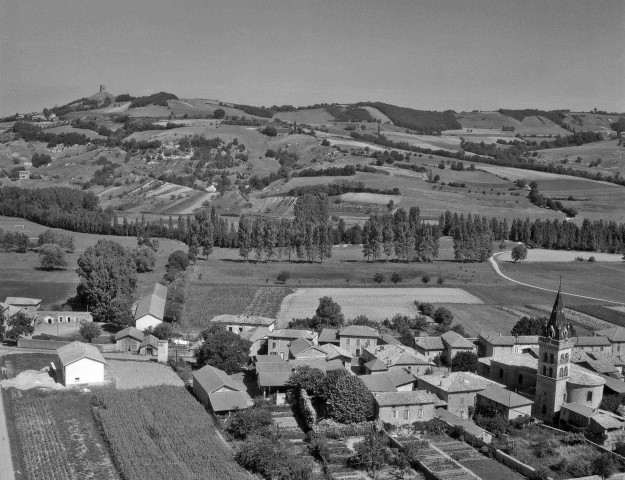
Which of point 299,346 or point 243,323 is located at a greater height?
point 299,346

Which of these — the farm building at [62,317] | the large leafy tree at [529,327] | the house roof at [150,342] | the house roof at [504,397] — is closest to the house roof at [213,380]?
the house roof at [150,342]

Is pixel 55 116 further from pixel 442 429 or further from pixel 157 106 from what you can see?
pixel 442 429

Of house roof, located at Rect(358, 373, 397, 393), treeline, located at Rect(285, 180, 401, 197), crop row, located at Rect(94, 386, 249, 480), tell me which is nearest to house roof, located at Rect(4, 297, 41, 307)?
crop row, located at Rect(94, 386, 249, 480)

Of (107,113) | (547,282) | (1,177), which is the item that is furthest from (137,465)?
(107,113)

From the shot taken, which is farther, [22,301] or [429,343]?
[22,301]

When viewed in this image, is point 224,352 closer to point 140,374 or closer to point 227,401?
point 140,374

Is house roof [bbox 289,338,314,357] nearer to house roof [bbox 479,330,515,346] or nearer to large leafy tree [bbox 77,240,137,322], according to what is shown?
house roof [bbox 479,330,515,346]

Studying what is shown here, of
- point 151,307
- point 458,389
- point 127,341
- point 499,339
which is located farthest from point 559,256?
point 127,341
